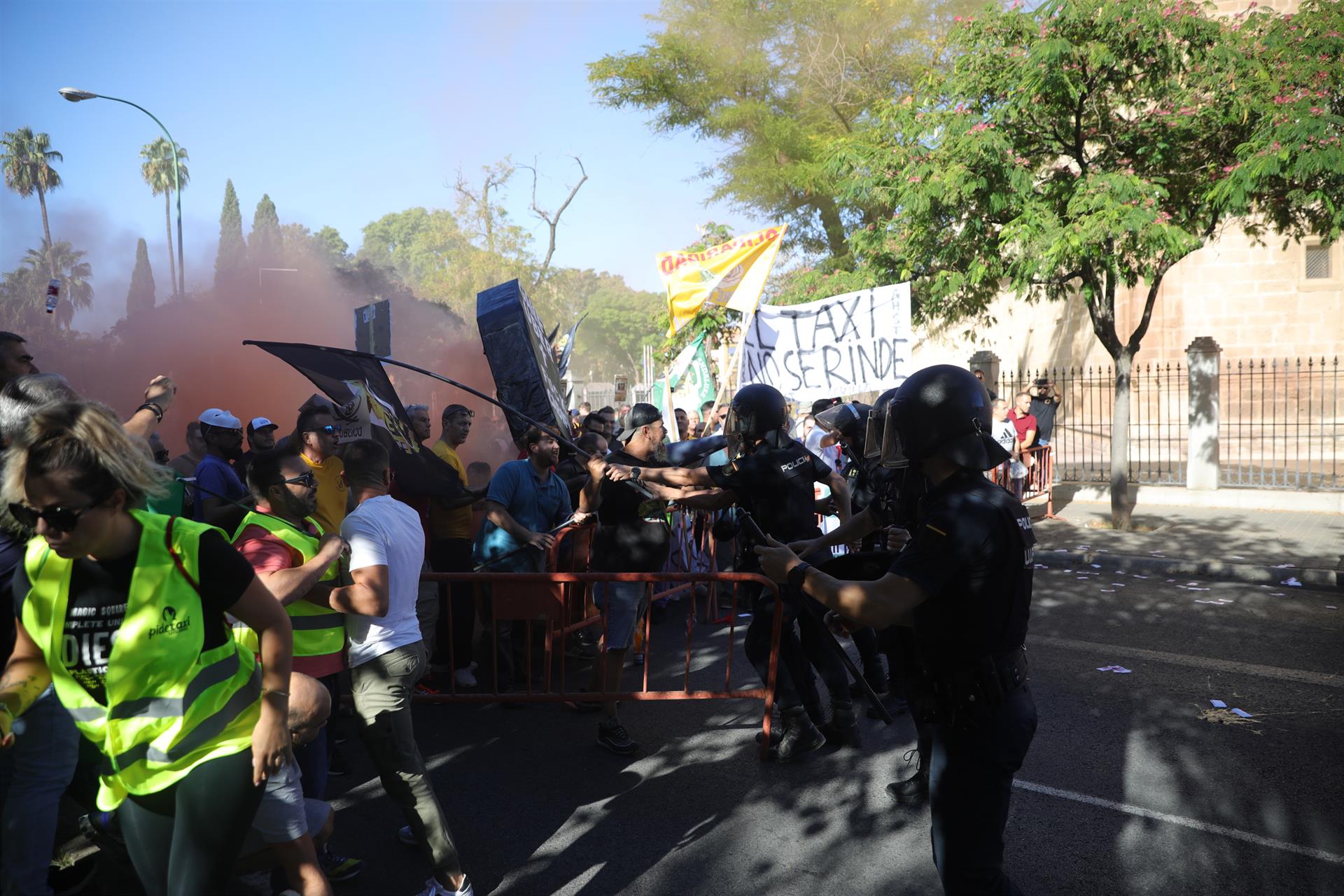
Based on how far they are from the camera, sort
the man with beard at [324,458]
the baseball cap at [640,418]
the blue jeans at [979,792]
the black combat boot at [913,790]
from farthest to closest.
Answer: the baseball cap at [640,418] → the man with beard at [324,458] → the black combat boot at [913,790] → the blue jeans at [979,792]

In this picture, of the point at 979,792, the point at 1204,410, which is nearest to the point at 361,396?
the point at 979,792

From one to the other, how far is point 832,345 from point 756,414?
5.02m

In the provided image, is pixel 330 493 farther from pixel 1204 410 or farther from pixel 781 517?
pixel 1204 410

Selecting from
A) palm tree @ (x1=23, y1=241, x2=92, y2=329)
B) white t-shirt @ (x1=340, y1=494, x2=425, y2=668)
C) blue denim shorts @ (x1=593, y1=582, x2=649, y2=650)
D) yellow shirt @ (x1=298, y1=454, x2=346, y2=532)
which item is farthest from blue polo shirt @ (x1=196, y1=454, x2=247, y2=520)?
palm tree @ (x1=23, y1=241, x2=92, y2=329)

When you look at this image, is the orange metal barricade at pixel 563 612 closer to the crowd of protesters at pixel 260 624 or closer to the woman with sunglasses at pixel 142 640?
the crowd of protesters at pixel 260 624

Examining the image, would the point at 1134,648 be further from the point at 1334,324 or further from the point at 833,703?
the point at 1334,324

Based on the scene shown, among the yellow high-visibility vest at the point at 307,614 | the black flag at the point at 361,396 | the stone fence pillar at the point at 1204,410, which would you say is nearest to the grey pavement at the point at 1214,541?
the stone fence pillar at the point at 1204,410

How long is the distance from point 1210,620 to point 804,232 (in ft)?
52.9

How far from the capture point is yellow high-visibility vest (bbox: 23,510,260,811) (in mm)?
2193

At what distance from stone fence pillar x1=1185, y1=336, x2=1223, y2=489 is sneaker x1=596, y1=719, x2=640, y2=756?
1209cm

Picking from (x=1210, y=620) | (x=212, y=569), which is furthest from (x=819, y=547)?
(x=1210, y=620)

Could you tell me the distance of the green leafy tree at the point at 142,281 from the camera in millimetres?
35156

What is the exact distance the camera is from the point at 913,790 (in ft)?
13.7

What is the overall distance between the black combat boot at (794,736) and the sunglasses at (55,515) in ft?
11.2
